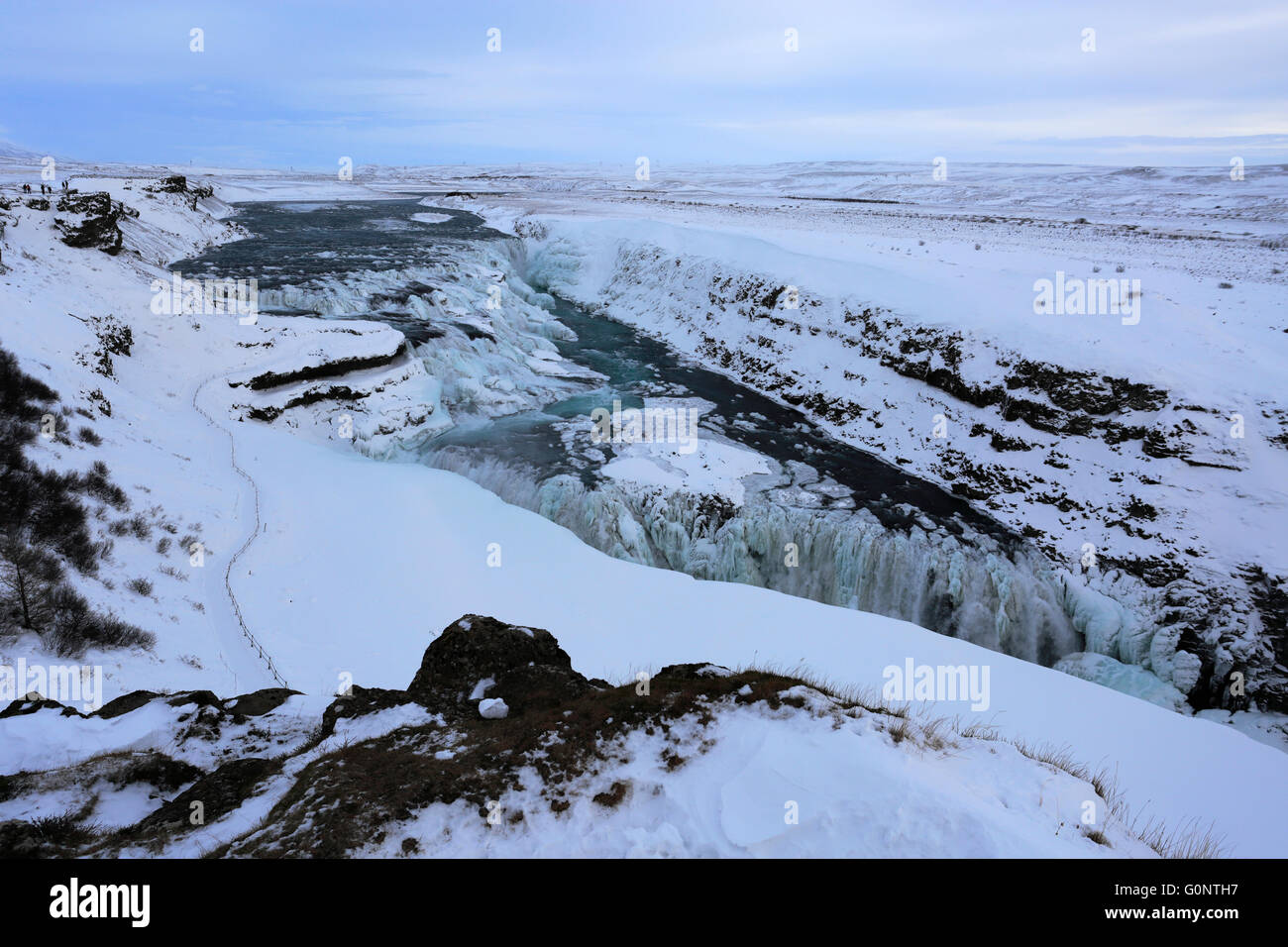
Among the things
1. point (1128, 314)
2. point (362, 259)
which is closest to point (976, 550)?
point (1128, 314)

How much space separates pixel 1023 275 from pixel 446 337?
26.2 meters

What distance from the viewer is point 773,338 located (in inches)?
1178

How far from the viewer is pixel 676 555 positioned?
17625 millimetres

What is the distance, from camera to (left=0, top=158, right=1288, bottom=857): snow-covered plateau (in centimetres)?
522

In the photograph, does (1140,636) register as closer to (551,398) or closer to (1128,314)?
(1128,314)

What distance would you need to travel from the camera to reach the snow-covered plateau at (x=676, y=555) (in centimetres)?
522
